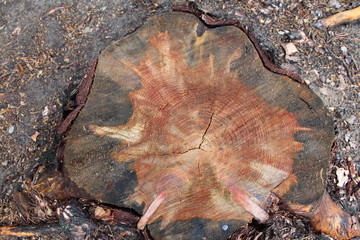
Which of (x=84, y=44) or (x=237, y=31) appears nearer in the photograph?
(x=237, y=31)

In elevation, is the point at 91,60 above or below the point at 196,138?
above

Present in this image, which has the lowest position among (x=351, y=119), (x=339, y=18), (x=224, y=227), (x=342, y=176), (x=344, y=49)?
(x=342, y=176)

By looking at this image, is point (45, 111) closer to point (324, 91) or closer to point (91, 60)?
point (91, 60)

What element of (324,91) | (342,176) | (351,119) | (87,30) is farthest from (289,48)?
(87,30)

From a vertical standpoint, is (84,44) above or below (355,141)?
above

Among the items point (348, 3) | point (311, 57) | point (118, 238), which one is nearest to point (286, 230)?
point (118, 238)

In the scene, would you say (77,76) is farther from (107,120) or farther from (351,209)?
(351,209)
